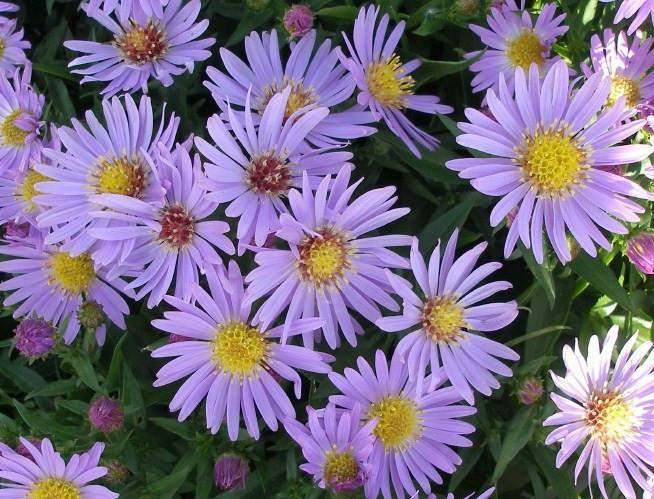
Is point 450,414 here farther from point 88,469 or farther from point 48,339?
point 48,339

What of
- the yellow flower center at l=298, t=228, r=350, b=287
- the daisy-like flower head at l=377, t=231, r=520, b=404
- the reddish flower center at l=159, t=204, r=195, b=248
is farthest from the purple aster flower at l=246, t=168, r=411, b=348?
the reddish flower center at l=159, t=204, r=195, b=248

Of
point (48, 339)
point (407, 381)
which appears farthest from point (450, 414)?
point (48, 339)

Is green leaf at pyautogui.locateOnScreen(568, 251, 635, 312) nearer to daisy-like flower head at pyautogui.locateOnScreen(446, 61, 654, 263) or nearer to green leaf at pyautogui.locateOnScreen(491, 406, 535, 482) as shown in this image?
daisy-like flower head at pyautogui.locateOnScreen(446, 61, 654, 263)

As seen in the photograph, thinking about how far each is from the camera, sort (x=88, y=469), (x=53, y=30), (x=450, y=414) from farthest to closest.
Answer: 1. (x=53, y=30)
2. (x=450, y=414)
3. (x=88, y=469)

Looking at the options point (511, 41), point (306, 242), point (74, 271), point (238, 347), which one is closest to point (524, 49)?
point (511, 41)

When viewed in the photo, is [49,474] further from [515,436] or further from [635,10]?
[635,10]
